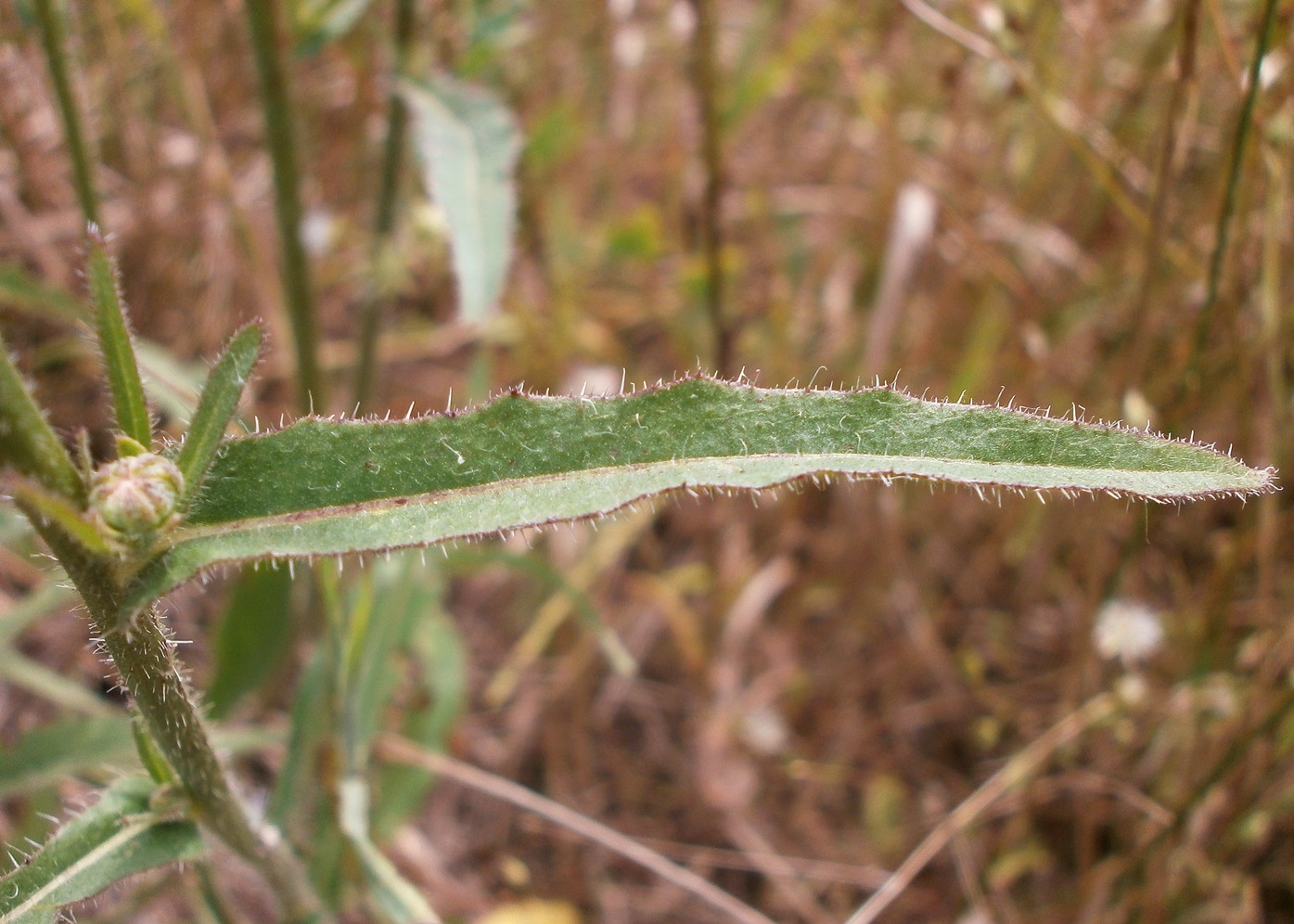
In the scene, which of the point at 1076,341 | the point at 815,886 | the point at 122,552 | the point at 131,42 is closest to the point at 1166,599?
the point at 1076,341

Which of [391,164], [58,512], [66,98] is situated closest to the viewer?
[58,512]

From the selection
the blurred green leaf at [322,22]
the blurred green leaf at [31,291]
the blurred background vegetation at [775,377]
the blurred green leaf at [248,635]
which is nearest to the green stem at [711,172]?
the blurred background vegetation at [775,377]

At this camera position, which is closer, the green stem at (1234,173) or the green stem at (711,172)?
the green stem at (1234,173)

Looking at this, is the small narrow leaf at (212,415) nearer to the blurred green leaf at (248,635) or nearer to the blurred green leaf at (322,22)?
the blurred green leaf at (322,22)

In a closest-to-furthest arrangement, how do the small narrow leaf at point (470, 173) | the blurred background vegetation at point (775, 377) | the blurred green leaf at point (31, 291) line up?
the small narrow leaf at point (470, 173)
the blurred green leaf at point (31, 291)
the blurred background vegetation at point (775, 377)

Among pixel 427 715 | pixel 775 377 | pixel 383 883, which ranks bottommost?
pixel 383 883

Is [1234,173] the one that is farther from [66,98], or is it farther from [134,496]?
[66,98]

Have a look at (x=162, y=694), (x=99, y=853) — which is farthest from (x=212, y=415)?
(x=99, y=853)
